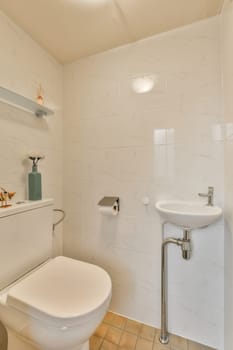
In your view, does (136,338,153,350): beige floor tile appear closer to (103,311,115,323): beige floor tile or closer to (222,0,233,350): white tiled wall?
(103,311,115,323): beige floor tile

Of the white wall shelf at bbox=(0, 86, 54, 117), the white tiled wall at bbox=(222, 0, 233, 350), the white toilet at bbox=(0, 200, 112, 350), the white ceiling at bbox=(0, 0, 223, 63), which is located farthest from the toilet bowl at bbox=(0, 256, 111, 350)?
the white ceiling at bbox=(0, 0, 223, 63)

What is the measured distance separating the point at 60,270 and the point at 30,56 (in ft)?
4.84

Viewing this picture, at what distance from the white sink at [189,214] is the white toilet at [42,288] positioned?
489mm

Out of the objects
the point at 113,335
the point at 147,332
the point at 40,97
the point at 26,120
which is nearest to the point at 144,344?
the point at 147,332

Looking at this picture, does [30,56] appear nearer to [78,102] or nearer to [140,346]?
[78,102]

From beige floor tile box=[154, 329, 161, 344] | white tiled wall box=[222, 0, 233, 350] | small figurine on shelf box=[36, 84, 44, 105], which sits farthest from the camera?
small figurine on shelf box=[36, 84, 44, 105]

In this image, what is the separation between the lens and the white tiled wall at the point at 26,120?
110 centimetres

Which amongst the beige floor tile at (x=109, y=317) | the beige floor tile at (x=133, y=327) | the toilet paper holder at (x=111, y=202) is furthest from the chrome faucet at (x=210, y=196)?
the beige floor tile at (x=109, y=317)

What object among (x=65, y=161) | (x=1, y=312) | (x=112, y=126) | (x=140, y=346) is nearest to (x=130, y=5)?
(x=112, y=126)

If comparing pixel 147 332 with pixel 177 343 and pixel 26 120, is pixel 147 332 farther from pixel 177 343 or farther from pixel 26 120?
pixel 26 120

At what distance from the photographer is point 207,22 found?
1115mm

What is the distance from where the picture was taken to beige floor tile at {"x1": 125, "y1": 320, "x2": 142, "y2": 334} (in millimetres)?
1238

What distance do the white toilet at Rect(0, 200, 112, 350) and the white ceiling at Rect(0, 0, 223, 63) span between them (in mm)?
1187

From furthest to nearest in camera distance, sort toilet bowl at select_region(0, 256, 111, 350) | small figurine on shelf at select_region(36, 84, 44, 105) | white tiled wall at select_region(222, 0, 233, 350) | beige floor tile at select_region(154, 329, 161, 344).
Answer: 1. small figurine on shelf at select_region(36, 84, 44, 105)
2. beige floor tile at select_region(154, 329, 161, 344)
3. white tiled wall at select_region(222, 0, 233, 350)
4. toilet bowl at select_region(0, 256, 111, 350)
